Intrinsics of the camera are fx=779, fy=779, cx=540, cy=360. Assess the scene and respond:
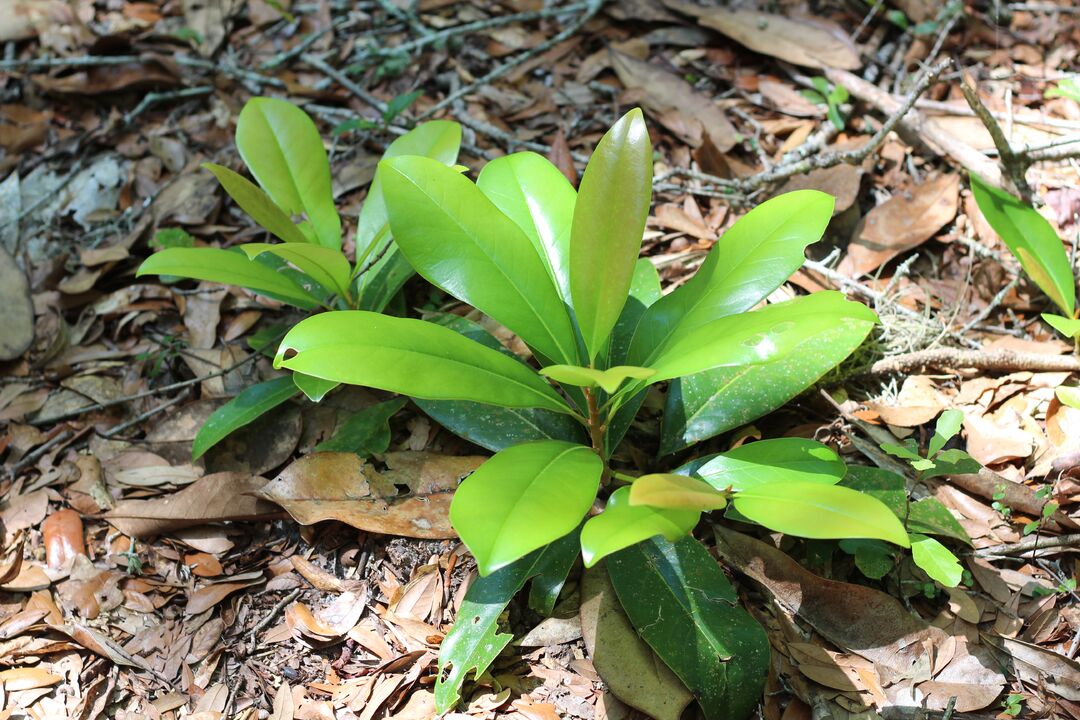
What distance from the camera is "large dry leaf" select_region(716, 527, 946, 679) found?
1.72 meters

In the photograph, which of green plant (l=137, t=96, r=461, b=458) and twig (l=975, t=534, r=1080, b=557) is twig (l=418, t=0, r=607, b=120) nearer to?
green plant (l=137, t=96, r=461, b=458)

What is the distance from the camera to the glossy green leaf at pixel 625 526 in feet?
4.25

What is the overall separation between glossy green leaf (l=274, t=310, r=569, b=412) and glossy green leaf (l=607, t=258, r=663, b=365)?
329 millimetres

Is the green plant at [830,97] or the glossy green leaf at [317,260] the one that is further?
the green plant at [830,97]

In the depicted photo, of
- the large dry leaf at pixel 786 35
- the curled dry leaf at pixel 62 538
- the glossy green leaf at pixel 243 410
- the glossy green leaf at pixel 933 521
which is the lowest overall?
the curled dry leaf at pixel 62 538

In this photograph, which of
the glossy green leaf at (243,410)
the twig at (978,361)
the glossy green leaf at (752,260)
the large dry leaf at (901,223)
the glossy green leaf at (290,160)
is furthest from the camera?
the large dry leaf at (901,223)

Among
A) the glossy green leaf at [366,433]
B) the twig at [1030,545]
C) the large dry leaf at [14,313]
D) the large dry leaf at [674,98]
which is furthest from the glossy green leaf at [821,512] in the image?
the large dry leaf at [14,313]

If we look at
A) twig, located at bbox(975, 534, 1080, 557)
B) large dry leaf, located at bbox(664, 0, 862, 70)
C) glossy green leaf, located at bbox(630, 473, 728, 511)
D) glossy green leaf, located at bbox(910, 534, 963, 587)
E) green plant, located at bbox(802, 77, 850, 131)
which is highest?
large dry leaf, located at bbox(664, 0, 862, 70)

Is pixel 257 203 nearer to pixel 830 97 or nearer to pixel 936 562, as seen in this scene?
pixel 936 562

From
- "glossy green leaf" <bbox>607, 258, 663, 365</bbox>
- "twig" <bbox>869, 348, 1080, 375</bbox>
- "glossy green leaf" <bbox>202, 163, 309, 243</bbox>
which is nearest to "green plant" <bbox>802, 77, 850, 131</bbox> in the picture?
"twig" <bbox>869, 348, 1080, 375</bbox>

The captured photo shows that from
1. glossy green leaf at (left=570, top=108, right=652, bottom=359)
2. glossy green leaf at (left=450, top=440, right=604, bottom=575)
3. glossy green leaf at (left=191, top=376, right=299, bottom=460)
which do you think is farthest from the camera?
glossy green leaf at (left=191, top=376, right=299, bottom=460)

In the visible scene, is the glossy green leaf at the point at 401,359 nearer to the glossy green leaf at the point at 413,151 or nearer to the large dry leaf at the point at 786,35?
the glossy green leaf at the point at 413,151

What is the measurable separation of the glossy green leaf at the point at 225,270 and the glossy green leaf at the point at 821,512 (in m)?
1.31

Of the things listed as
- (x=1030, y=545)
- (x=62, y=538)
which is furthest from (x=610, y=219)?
(x=62, y=538)
